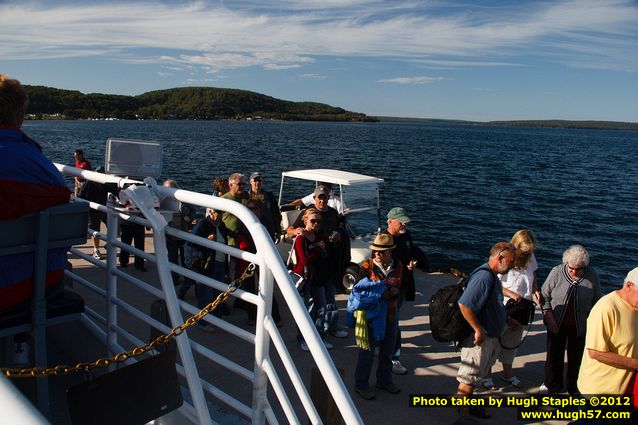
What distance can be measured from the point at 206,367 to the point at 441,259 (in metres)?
13.9

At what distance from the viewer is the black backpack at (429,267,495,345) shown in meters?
4.53

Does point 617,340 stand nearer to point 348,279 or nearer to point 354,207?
point 348,279

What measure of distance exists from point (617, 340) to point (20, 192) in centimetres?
387

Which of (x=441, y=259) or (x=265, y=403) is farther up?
(x=265, y=403)

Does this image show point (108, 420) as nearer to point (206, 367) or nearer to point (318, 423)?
point (318, 423)

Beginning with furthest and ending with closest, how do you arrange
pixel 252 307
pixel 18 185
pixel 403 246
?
pixel 252 307, pixel 403 246, pixel 18 185

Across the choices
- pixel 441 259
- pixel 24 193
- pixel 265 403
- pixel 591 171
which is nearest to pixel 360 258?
pixel 265 403

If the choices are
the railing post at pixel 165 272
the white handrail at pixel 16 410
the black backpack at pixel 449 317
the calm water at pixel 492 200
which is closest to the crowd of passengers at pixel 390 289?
the black backpack at pixel 449 317

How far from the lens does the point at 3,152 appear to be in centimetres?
247

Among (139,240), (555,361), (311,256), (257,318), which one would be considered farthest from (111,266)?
(139,240)

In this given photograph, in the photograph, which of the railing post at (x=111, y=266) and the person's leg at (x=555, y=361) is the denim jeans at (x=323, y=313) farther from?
the railing post at (x=111, y=266)

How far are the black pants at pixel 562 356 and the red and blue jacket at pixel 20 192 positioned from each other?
463cm

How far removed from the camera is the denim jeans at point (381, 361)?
479cm

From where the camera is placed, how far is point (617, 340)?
3.52 m
